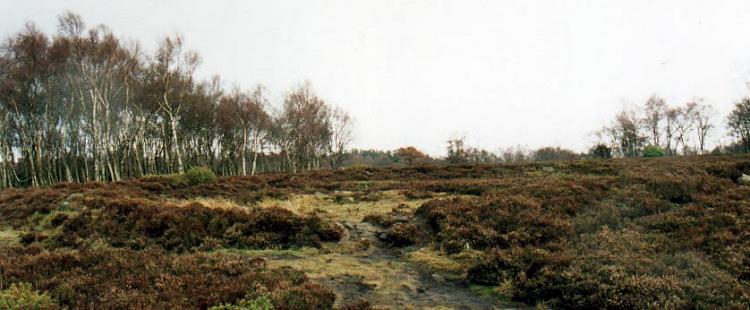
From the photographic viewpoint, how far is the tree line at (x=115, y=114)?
116 ft

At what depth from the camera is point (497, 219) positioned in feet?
40.0

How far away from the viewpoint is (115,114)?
4928 cm

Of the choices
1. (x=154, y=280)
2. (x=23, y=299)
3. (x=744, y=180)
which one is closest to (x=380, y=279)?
(x=154, y=280)

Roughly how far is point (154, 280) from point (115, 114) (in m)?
50.9

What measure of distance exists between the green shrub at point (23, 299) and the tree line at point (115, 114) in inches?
1303

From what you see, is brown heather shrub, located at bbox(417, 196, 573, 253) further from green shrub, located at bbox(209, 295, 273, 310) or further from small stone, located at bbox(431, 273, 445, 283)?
green shrub, located at bbox(209, 295, 273, 310)

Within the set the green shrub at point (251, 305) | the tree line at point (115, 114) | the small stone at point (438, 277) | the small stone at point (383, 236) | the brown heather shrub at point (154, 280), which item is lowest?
the small stone at point (438, 277)

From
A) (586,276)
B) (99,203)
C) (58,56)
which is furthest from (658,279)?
(58,56)

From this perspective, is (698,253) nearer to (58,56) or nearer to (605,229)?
(605,229)

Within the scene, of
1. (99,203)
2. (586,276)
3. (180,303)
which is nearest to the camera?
(180,303)

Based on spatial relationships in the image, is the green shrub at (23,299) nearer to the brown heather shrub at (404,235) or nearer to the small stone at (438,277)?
the small stone at (438,277)

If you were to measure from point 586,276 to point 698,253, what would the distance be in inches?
114

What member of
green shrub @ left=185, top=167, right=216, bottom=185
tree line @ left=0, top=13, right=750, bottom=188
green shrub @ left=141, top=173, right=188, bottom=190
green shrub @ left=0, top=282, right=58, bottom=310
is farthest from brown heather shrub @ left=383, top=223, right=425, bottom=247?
tree line @ left=0, top=13, right=750, bottom=188

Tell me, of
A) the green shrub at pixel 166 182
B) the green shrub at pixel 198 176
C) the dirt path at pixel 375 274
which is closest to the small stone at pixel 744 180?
the dirt path at pixel 375 274
